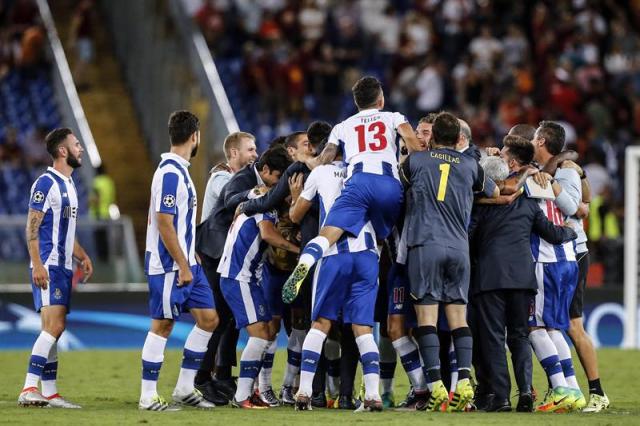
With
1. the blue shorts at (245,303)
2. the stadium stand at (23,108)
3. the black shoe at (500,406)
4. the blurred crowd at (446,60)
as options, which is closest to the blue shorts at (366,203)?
the blue shorts at (245,303)

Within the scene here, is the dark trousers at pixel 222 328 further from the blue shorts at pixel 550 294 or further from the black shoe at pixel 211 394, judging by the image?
the blue shorts at pixel 550 294

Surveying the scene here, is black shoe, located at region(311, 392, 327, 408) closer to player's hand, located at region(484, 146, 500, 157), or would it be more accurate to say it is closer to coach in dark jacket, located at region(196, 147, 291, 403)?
coach in dark jacket, located at region(196, 147, 291, 403)

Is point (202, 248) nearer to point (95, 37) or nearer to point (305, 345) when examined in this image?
point (305, 345)

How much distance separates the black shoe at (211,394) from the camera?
11.0m

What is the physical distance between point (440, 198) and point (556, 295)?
1397 mm

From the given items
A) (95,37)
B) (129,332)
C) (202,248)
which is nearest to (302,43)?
(95,37)

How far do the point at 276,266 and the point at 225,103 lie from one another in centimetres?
1125

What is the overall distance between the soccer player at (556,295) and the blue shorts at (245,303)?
2199 mm

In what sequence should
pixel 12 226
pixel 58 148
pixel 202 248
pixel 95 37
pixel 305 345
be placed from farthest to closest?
pixel 95 37
pixel 12 226
pixel 202 248
pixel 58 148
pixel 305 345

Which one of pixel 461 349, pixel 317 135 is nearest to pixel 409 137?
pixel 317 135

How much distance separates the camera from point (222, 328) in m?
11.5

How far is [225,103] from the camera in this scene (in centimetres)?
2186

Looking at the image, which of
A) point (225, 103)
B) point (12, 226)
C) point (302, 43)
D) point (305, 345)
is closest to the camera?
point (305, 345)

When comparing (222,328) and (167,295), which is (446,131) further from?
(222,328)
